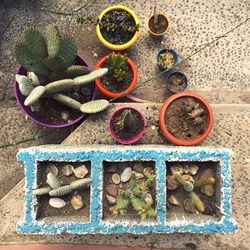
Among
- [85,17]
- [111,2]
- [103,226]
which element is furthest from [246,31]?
[103,226]

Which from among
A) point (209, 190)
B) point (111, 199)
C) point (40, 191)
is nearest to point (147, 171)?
point (111, 199)

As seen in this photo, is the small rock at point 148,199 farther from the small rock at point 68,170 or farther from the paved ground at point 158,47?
the paved ground at point 158,47

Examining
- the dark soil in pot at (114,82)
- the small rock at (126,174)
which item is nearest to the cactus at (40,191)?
the small rock at (126,174)

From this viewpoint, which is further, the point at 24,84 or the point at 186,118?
the point at 186,118

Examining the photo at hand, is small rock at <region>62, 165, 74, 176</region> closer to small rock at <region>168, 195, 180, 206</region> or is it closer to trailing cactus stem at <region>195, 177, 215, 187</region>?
small rock at <region>168, 195, 180, 206</region>

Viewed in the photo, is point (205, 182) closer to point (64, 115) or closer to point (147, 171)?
point (147, 171)

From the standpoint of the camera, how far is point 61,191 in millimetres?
2252

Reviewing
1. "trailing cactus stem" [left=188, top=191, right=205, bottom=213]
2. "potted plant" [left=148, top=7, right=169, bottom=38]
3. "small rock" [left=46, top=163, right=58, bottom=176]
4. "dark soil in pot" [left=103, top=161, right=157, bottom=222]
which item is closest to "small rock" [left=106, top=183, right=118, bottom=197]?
"dark soil in pot" [left=103, top=161, right=157, bottom=222]

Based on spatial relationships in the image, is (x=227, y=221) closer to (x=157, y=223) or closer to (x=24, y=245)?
(x=157, y=223)

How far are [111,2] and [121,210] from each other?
1.88 meters

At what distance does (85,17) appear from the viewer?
3.26 m

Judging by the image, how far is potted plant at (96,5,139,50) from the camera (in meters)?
3.04

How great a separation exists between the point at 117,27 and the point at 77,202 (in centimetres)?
148

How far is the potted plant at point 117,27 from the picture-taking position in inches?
120
